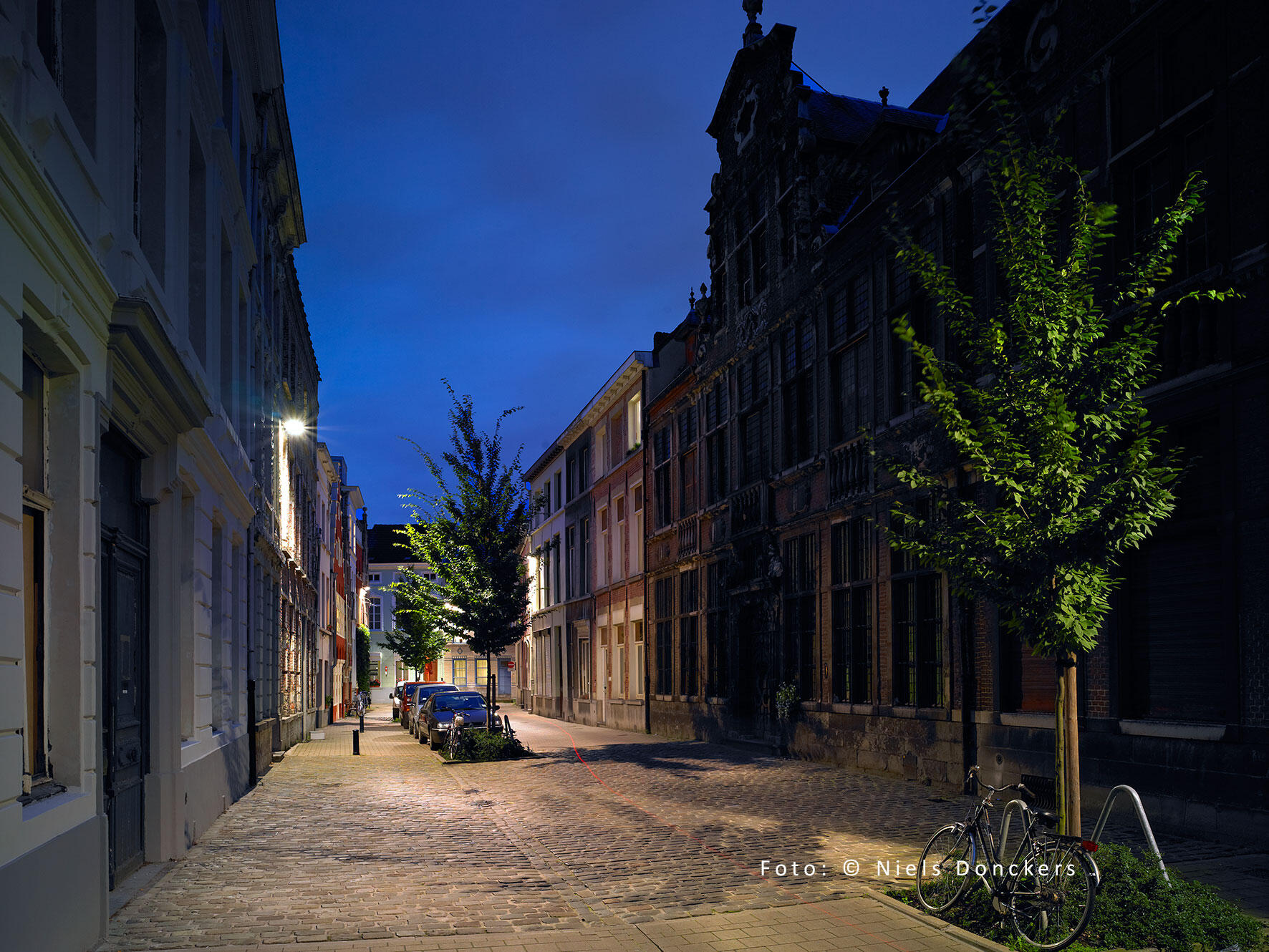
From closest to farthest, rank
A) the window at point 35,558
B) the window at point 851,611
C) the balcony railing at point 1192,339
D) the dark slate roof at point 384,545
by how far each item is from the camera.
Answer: the window at point 35,558, the balcony railing at point 1192,339, the window at point 851,611, the dark slate roof at point 384,545

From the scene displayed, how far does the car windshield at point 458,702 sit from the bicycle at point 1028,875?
2108cm

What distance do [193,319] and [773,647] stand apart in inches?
549

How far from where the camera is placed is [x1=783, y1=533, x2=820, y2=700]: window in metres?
21.3

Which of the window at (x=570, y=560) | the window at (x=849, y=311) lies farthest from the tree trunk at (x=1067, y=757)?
the window at (x=570, y=560)

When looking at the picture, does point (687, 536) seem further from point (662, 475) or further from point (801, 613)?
point (801, 613)

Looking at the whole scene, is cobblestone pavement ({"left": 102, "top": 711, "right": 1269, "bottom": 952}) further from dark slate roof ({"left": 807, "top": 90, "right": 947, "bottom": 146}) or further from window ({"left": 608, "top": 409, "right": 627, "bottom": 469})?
window ({"left": 608, "top": 409, "right": 627, "bottom": 469})

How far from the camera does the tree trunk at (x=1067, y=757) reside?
7461mm

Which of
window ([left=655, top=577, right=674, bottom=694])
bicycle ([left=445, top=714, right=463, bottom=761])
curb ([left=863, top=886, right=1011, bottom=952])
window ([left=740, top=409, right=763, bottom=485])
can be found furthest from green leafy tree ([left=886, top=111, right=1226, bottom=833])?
window ([left=655, top=577, right=674, bottom=694])

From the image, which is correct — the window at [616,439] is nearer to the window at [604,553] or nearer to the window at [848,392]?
the window at [604,553]

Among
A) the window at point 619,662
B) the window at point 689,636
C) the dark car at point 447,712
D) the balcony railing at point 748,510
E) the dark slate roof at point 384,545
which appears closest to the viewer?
the balcony railing at point 748,510

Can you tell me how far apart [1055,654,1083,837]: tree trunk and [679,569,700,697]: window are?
20.4m

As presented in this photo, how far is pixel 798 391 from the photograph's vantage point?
22172mm

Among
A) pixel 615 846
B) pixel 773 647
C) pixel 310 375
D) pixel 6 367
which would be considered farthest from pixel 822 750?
pixel 310 375

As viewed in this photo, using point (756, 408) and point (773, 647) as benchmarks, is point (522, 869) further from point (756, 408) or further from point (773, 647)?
point (756, 408)
